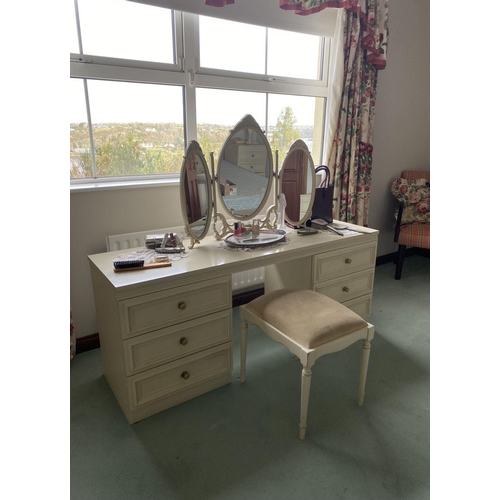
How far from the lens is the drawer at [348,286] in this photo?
201cm

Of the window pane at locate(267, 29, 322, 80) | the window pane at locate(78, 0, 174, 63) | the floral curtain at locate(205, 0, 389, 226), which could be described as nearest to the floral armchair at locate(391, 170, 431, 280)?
the floral curtain at locate(205, 0, 389, 226)

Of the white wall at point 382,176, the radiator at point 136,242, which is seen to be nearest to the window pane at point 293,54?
the white wall at point 382,176

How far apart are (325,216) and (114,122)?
124 cm

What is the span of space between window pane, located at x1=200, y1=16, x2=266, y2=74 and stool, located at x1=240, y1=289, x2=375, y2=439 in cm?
137

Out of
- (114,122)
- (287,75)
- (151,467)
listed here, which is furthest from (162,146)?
(151,467)

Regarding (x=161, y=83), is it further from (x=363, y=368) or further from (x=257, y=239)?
(x=363, y=368)

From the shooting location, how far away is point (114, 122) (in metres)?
1.90

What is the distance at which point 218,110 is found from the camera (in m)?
2.20

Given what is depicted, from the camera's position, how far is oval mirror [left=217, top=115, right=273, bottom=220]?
1.78 m

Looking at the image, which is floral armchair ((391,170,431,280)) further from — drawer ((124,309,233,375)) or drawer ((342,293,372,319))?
drawer ((124,309,233,375))

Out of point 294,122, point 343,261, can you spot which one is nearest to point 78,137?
point 294,122

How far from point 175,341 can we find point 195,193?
652 mm
